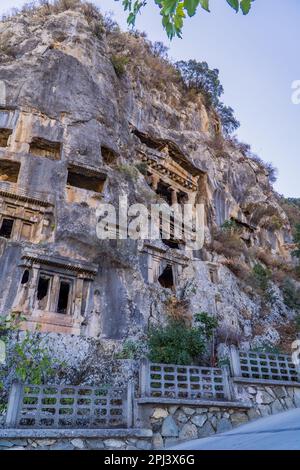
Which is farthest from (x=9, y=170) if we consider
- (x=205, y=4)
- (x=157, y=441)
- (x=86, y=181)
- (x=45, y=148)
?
(x=205, y=4)

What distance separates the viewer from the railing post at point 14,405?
269 inches

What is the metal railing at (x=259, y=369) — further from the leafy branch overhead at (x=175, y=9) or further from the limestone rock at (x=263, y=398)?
the leafy branch overhead at (x=175, y=9)

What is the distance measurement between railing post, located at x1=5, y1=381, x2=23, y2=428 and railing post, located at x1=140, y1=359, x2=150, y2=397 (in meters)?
2.69

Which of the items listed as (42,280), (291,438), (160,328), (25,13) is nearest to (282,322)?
(160,328)

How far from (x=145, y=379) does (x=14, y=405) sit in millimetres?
2907

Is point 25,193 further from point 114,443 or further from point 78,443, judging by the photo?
point 114,443

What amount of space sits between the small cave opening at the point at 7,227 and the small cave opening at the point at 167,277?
24.4 feet

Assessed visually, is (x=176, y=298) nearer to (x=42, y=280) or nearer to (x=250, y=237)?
(x=42, y=280)

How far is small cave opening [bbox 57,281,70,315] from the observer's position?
14.9m

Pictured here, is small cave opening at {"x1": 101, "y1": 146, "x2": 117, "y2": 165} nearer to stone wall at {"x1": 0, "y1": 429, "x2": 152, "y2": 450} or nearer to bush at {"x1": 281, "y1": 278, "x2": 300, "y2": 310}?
bush at {"x1": 281, "y1": 278, "x2": 300, "y2": 310}

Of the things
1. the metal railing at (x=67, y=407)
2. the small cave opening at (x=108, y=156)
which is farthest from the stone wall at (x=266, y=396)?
the small cave opening at (x=108, y=156)

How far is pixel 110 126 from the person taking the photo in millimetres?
19750

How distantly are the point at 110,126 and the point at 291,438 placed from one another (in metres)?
18.2

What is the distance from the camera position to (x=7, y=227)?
52.4ft
